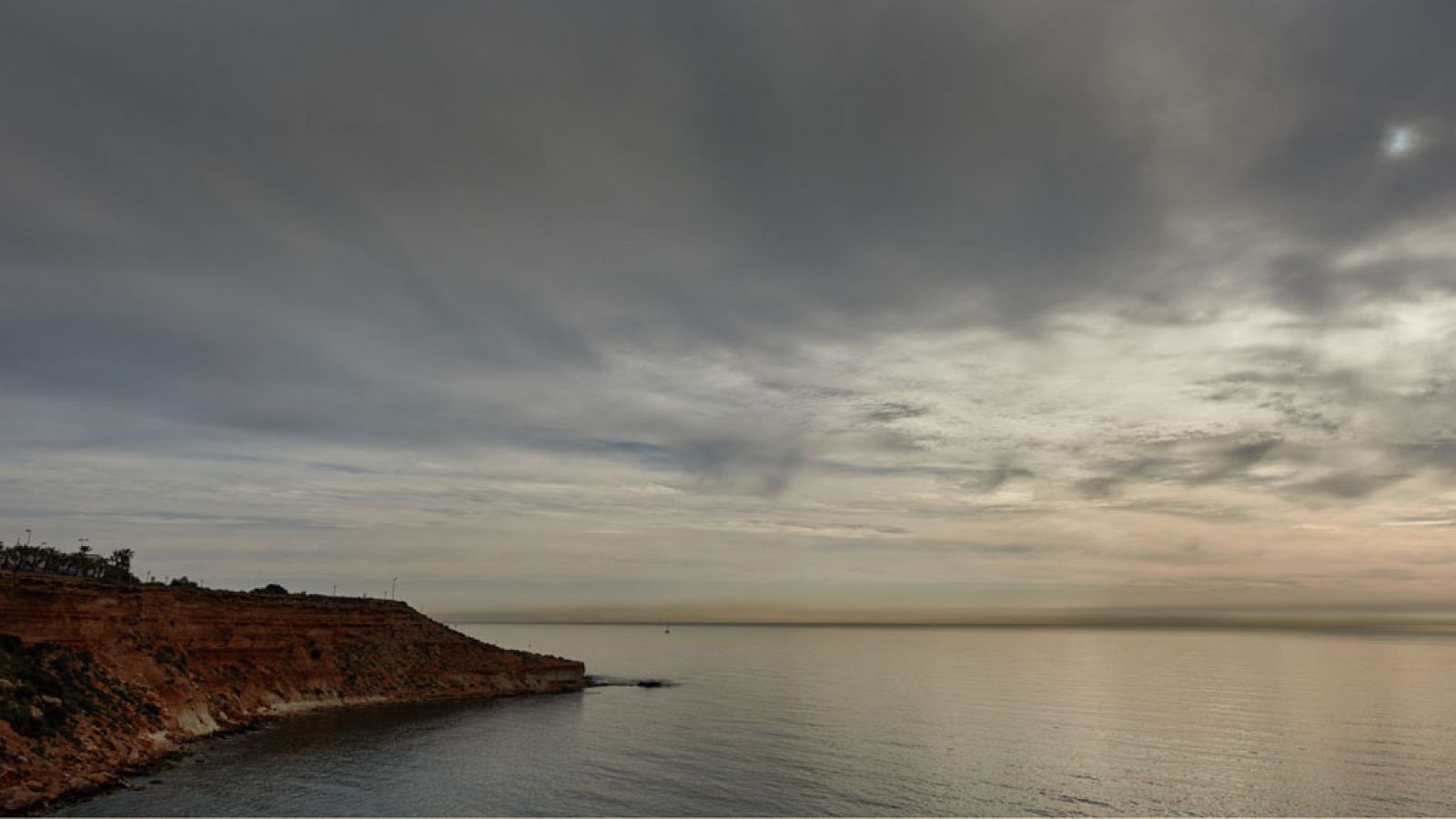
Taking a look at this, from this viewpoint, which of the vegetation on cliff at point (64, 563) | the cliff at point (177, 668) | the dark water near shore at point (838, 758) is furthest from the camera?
the vegetation on cliff at point (64, 563)

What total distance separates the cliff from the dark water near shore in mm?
5370

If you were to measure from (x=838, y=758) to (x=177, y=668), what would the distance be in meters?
69.0

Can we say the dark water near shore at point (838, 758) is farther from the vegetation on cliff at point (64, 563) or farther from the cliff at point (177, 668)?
the vegetation on cliff at point (64, 563)

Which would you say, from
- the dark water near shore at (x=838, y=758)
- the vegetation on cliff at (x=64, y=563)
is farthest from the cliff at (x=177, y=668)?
the vegetation on cliff at (x=64, y=563)

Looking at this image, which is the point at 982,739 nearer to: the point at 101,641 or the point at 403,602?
the point at 101,641

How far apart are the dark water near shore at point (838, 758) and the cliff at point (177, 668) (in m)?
5.37

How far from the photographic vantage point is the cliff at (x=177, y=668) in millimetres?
53656

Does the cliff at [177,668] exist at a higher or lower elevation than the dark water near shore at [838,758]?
higher

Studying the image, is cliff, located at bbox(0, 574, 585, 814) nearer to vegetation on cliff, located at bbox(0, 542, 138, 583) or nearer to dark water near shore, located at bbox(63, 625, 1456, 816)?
dark water near shore, located at bbox(63, 625, 1456, 816)

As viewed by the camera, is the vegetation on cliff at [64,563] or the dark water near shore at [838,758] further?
the vegetation on cliff at [64,563]

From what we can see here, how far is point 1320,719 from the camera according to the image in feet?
300

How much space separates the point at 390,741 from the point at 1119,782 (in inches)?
2526

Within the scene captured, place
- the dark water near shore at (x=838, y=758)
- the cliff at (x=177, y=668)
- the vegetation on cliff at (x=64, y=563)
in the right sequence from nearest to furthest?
the dark water near shore at (x=838, y=758)
the cliff at (x=177, y=668)
the vegetation on cliff at (x=64, y=563)

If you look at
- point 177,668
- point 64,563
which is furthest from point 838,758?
point 64,563
